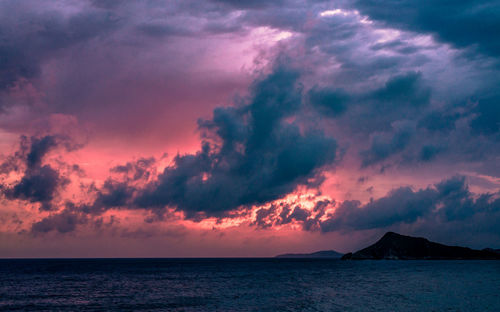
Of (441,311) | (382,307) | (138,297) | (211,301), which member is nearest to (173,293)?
(138,297)

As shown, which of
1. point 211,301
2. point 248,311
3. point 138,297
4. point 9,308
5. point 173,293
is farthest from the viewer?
point 173,293

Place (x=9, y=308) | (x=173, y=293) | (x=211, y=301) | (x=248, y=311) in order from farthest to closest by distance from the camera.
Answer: (x=173, y=293)
(x=211, y=301)
(x=9, y=308)
(x=248, y=311)

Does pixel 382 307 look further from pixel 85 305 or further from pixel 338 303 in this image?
pixel 85 305

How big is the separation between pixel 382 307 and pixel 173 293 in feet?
135

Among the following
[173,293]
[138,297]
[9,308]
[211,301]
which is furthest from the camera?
[173,293]

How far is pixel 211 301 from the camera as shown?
2896 inches

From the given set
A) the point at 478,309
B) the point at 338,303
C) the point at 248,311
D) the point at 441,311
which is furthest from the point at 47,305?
the point at 478,309

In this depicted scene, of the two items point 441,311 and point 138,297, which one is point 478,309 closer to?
point 441,311

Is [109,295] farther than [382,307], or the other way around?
[109,295]

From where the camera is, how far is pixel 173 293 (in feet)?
287

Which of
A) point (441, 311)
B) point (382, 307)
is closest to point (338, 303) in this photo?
point (382, 307)

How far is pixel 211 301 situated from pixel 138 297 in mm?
14962

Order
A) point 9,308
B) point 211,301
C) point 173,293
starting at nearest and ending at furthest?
point 9,308, point 211,301, point 173,293

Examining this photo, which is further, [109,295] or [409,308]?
[109,295]
